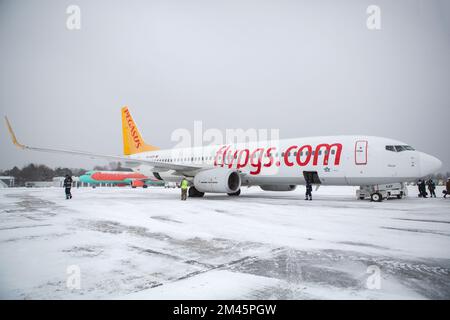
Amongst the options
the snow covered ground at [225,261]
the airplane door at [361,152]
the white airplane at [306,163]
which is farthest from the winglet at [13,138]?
the airplane door at [361,152]

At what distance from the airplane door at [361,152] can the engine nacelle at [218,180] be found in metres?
5.87

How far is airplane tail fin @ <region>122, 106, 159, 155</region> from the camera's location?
23.8 m

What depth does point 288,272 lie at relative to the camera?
3.02 metres

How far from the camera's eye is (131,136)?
24094mm

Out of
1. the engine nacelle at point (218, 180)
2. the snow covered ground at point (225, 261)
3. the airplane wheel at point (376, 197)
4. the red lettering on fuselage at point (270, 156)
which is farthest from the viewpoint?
the engine nacelle at point (218, 180)

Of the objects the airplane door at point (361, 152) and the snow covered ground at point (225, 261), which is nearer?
the snow covered ground at point (225, 261)

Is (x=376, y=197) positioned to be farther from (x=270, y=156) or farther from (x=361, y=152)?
(x=270, y=156)

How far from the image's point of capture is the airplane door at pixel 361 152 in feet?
40.6

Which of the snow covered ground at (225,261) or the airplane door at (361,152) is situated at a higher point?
the airplane door at (361,152)

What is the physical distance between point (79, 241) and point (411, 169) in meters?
12.6

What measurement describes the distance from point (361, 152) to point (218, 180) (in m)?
6.93

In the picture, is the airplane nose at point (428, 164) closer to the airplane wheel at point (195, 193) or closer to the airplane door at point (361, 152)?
the airplane door at point (361, 152)

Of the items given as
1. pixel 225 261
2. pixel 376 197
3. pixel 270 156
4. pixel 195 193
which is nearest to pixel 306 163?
pixel 270 156
